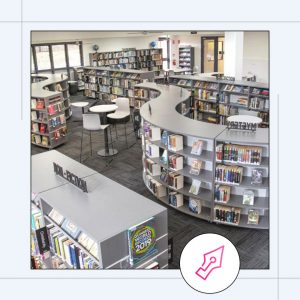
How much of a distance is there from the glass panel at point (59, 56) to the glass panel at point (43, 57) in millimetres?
326

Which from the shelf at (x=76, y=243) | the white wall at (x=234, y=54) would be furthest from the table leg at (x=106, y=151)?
the white wall at (x=234, y=54)

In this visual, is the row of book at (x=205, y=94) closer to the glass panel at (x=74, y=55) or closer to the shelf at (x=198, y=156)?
the shelf at (x=198, y=156)

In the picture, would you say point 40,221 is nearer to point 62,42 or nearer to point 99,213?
point 99,213

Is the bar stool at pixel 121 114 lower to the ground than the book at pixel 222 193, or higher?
higher

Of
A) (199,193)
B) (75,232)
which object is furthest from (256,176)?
(75,232)

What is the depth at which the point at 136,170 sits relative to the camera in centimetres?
695

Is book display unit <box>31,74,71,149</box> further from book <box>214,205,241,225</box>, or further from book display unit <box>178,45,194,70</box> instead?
book display unit <box>178,45,194,70</box>

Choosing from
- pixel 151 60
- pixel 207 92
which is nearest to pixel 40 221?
pixel 207 92

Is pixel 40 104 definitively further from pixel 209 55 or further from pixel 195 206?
pixel 209 55

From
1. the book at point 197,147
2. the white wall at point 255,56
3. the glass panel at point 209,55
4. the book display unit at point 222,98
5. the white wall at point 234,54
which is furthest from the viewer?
the glass panel at point 209,55

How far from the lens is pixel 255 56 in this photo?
10562 millimetres

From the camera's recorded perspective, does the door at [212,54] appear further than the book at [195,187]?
Yes

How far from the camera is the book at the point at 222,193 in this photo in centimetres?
487

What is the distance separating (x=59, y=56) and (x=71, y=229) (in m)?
13.6
